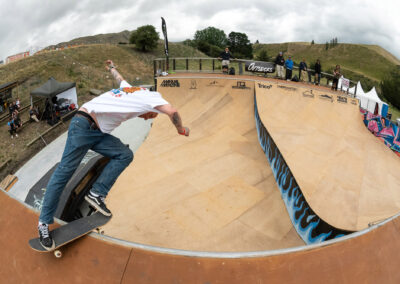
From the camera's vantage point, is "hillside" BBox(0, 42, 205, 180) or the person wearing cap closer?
"hillside" BBox(0, 42, 205, 180)

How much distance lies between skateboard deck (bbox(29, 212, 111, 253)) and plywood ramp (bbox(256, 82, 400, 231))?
4.38 meters

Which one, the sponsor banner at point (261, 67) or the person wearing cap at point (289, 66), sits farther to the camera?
the sponsor banner at point (261, 67)

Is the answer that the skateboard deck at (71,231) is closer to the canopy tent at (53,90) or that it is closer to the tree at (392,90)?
the canopy tent at (53,90)

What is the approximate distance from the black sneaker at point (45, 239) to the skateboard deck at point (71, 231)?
4 cm

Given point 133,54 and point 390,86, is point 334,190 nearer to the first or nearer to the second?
point 133,54

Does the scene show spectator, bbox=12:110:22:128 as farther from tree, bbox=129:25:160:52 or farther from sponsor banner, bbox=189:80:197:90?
tree, bbox=129:25:160:52

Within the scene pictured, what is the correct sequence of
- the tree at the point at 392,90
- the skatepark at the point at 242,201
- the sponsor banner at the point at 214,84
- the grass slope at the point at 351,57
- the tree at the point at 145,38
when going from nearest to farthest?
the skatepark at the point at 242,201, the sponsor banner at the point at 214,84, the tree at the point at 392,90, the tree at the point at 145,38, the grass slope at the point at 351,57

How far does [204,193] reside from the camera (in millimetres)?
7191

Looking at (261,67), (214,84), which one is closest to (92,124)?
(214,84)

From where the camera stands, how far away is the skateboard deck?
8.73 ft

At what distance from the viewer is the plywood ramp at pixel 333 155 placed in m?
5.94

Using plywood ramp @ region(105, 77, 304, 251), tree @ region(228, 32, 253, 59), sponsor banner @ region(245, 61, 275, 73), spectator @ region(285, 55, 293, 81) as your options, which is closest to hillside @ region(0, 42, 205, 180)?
plywood ramp @ region(105, 77, 304, 251)

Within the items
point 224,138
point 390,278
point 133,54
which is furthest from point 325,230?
point 133,54

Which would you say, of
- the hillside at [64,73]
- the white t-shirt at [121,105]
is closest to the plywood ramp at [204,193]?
the white t-shirt at [121,105]
